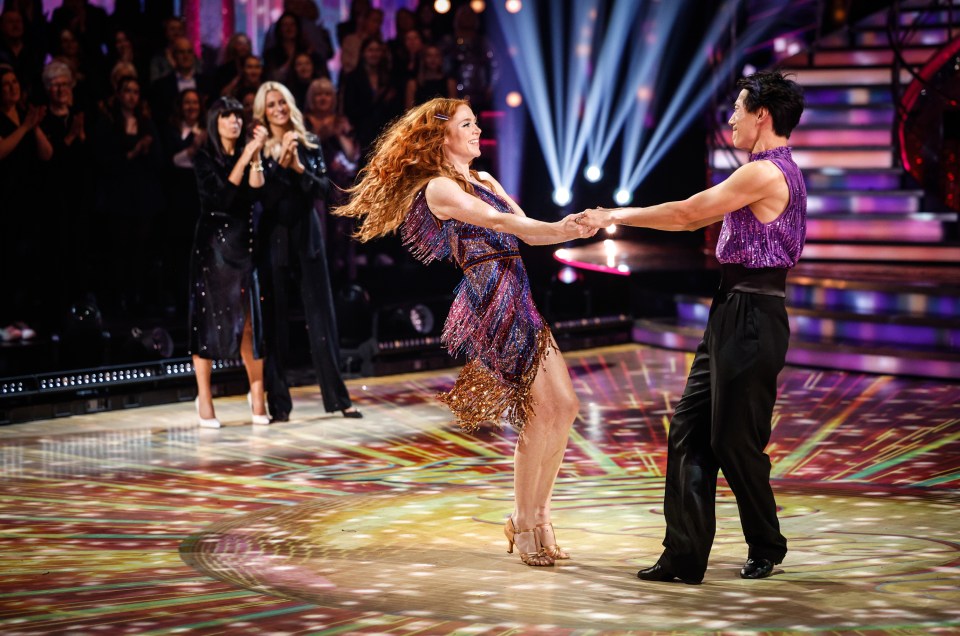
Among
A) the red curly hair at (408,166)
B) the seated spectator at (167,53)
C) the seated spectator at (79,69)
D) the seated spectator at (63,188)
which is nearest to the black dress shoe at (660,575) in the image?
the red curly hair at (408,166)

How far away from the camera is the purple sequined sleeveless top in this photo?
4129 millimetres

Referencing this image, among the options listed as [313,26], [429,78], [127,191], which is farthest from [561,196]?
[127,191]

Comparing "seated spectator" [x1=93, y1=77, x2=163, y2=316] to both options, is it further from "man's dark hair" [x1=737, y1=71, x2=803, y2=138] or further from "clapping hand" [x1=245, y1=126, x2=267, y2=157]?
"man's dark hair" [x1=737, y1=71, x2=803, y2=138]

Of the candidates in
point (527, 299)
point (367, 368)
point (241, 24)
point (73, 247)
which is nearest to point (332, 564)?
point (527, 299)

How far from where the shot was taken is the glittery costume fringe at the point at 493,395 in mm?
4430

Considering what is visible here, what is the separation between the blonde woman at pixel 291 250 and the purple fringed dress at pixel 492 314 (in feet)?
9.03

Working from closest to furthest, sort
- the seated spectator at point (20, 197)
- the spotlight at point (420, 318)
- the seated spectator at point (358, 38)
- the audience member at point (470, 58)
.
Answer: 1. the seated spectator at point (20, 197)
2. the spotlight at point (420, 318)
3. the seated spectator at point (358, 38)
4. the audience member at point (470, 58)

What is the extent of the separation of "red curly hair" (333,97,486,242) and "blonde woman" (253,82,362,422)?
2.60m

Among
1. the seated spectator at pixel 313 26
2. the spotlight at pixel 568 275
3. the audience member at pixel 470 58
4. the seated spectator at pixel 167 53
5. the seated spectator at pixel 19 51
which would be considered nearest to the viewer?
the seated spectator at pixel 19 51

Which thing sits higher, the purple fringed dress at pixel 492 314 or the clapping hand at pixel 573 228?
the clapping hand at pixel 573 228

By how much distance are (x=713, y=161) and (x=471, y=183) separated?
8.70 meters

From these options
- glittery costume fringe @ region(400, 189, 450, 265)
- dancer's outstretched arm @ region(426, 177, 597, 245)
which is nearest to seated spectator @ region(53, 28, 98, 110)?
glittery costume fringe @ region(400, 189, 450, 265)

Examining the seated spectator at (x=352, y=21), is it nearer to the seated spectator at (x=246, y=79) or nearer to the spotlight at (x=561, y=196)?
→ the seated spectator at (x=246, y=79)

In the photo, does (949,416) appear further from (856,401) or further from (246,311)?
(246,311)
